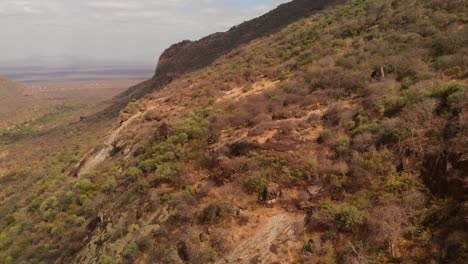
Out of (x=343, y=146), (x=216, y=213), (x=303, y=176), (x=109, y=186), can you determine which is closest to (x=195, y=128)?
(x=109, y=186)

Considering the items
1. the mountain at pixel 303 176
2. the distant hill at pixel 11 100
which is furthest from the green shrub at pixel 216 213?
the distant hill at pixel 11 100

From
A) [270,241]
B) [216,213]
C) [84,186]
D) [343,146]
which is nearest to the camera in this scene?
[270,241]

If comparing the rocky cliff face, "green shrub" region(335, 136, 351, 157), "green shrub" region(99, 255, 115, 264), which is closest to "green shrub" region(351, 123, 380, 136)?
"green shrub" region(335, 136, 351, 157)

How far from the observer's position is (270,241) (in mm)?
9086

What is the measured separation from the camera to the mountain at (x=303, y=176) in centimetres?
853

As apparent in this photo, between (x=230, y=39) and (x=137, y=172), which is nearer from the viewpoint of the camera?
(x=137, y=172)

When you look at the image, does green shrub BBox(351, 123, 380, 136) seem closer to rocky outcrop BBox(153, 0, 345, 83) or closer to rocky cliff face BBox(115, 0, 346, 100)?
rocky outcrop BBox(153, 0, 345, 83)

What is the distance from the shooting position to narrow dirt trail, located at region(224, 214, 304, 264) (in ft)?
28.4

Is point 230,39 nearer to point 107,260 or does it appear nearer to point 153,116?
point 153,116

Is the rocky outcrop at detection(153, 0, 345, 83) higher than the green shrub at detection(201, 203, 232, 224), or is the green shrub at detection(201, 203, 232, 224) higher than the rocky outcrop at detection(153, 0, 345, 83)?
the rocky outcrop at detection(153, 0, 345, 83)

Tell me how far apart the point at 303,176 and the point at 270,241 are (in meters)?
2.88

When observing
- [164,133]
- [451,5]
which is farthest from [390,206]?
[451,5]

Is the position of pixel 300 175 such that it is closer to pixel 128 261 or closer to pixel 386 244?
pixel 386 244

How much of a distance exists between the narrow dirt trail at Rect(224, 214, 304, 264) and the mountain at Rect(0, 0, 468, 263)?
0.04 metres
